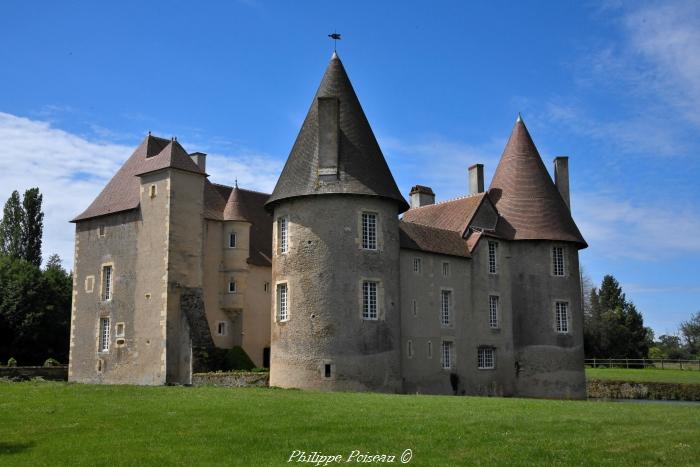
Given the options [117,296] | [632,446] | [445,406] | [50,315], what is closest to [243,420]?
[445,406]

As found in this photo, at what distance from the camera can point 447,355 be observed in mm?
33750

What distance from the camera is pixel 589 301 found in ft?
278

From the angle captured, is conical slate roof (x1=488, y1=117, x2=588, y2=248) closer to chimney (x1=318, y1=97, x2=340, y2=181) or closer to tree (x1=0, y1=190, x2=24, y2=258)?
chimney (x1=318, y1=97, x2=340, y2=181)

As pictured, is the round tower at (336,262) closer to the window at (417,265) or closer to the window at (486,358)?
the window at (417,265)

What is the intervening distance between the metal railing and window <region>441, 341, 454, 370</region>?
28006 millimetres

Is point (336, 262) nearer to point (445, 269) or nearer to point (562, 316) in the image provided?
point (445, 269)

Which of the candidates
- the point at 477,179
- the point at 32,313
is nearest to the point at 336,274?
the point at 477,179

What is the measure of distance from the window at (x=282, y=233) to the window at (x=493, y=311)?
10.8 m

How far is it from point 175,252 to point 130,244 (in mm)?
3214

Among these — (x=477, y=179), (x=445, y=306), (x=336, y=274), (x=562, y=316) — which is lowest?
(x=562, y=316)

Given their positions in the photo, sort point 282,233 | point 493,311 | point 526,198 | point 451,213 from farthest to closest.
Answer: point 526,198 < point 451,213 < point 493,311 < point 282,233

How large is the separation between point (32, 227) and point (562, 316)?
43696 mm

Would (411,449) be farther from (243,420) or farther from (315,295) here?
(315,295)

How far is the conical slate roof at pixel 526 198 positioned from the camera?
37969mm
